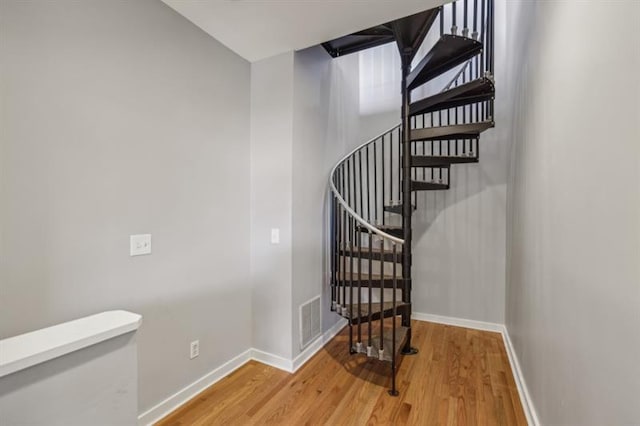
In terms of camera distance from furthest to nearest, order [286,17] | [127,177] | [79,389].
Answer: [286,17] < [127,177] < [79,389]

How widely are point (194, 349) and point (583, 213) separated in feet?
7.78

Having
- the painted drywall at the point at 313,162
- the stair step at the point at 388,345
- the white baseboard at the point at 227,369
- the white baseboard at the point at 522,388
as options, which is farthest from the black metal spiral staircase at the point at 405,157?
the white baseboard at the point at 522,388

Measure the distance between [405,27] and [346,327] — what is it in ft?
10.0

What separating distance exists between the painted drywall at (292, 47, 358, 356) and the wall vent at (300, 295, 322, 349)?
0.14 ft

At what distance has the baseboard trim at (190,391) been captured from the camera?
1744mm

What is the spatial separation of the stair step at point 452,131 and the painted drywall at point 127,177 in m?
1.63

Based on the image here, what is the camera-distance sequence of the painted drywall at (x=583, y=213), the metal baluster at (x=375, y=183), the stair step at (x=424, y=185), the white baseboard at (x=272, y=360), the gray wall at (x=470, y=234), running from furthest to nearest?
the metal baluster at (x=375, y=183)
the gray wall at (x=470, y=234)
the stair step at (x=424, y=185)
the white baseboard at (x=272, y=360)
the painted drywall at (x=583, y=213)

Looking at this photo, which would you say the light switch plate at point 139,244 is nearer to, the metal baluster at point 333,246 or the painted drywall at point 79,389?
the painted drywall at point 79,389

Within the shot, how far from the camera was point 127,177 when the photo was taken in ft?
5.37

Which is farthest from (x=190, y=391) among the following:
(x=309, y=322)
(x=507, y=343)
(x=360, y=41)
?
(x=360, y=41)

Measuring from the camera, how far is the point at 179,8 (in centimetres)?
186

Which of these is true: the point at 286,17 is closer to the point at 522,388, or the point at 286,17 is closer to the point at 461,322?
the point at 522,388

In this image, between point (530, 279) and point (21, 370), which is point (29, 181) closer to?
point (21, 370)

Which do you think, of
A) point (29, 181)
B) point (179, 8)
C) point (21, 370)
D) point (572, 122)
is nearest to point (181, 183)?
point (29, 181)
